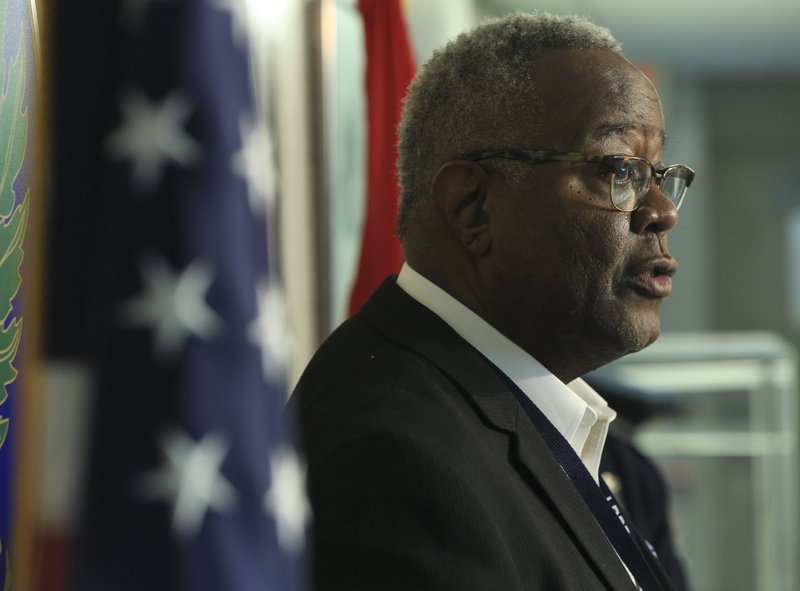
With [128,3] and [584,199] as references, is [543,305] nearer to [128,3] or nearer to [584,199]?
[584,199]

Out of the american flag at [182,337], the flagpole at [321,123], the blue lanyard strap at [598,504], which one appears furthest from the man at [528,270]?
the flagpole at [321,123]

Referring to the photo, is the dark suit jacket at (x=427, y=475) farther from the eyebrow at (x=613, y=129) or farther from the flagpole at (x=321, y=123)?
the flagpole at (x=321, y=123)

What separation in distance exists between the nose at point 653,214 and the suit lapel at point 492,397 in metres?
0.31

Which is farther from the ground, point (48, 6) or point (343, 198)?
point (48, 6)

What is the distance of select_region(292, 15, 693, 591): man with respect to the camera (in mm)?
1371

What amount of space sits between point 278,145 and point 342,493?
1704mm

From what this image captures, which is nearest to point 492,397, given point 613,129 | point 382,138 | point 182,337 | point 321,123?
point 613,129

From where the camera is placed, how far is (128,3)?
→ 32.2 inches

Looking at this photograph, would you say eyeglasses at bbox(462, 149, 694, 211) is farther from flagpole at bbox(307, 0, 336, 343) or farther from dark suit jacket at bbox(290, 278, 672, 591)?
flagpole at bbox(307, 0, 336, 343)

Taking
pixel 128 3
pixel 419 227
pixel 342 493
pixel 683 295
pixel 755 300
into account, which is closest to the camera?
pixel 128 3

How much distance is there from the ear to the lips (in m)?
0.22

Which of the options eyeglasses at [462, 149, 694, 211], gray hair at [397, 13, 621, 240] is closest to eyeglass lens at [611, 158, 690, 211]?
eyeglasses at [462, 149, 694, 211]

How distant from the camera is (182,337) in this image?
80 cm

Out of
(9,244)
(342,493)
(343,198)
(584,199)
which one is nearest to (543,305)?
(584,199)
